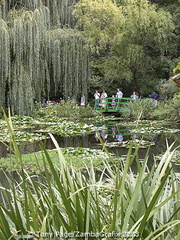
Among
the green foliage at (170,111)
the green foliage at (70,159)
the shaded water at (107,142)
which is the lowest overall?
the green foliage at (170,111)

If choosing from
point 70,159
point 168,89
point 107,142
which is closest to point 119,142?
point 107,142

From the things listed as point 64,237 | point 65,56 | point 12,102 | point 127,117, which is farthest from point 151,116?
point 64,237

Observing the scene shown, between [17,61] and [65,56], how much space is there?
131 inches

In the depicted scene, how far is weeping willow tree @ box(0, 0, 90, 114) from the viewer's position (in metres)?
16.5

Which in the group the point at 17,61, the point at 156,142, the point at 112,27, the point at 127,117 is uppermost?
the point at 112,27

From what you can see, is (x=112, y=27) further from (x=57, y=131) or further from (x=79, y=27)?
(x=57, y=131)

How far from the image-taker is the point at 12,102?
17156mm

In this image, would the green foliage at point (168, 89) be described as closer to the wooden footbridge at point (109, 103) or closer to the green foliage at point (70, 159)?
the wooden footbridge at point (109, 103)

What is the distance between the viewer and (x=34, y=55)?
1712 cm

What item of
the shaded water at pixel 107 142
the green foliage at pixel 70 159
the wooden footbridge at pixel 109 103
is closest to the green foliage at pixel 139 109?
the wooden footbridge at pixel 109 103

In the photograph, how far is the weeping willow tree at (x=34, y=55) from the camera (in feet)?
54.2

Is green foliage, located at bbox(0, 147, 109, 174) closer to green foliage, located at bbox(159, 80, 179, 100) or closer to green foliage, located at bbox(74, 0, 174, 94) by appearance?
green foliage, located at bbox(159, 80, 179, 100)

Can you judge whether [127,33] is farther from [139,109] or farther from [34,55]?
[34,55]

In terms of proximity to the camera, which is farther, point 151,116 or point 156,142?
point 151,116
